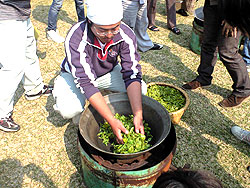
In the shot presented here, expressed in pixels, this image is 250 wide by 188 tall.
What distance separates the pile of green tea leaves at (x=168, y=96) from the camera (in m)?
3.52

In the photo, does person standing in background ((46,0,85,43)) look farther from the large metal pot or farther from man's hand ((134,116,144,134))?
man's hand ((134,116,144,134))

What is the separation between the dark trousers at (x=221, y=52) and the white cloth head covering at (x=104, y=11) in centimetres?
182

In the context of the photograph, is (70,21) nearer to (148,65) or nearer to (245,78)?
(148,65)

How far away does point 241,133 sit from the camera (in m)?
3.35

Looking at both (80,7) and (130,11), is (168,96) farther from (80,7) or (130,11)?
(80,7)

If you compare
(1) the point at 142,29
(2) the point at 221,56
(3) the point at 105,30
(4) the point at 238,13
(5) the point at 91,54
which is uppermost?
(4) the point at 238,13

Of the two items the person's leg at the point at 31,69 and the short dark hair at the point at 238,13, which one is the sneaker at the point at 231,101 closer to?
the short dark hair at the point at 238,13

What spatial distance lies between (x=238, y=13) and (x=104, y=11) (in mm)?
1196

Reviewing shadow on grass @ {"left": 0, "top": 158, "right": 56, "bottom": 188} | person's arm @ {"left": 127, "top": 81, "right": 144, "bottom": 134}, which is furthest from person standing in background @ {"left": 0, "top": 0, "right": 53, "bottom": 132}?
person's arm @ {"left": 127, "top": 81, "right": 144, "bottom": 134}

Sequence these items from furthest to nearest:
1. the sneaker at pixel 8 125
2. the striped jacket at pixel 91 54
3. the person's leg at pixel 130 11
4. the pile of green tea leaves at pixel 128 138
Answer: the person's leg at pixel 130 11, the sneaker at pixel 8 125, the striped jacket at pixel 91 54, the pile of green tea leaves at pixel 128 138

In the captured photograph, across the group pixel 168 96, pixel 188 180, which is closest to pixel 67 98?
pixel 168 96

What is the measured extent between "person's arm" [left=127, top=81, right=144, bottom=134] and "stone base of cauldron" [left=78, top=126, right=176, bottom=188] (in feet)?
1.03

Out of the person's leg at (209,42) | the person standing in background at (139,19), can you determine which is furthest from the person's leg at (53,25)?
the person's leg at (209,42)

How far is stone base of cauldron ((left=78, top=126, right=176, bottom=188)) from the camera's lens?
215 centimetres
